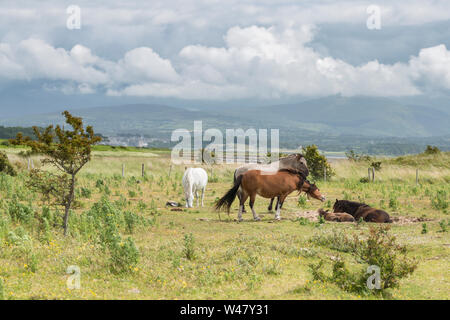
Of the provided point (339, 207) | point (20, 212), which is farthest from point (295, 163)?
point (20, 212)

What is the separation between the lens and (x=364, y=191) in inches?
1129

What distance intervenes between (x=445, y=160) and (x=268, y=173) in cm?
3715

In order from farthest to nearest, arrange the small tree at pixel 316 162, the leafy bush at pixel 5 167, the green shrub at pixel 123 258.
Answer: the small tree at pixel 316 162
the leafy bush at pixel 5 167
the green shrub at pixel 123 258

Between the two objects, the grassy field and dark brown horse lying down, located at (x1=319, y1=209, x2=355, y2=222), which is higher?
the grassy field

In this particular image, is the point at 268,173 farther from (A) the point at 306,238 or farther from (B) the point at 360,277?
(B) the point at 360,277

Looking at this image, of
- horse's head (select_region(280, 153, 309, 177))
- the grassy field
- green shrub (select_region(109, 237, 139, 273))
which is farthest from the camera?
horse's head (select_region(280, 153, 309, 177))

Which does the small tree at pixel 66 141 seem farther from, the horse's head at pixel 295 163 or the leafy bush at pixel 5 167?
the leafy bush at pixel 5 167

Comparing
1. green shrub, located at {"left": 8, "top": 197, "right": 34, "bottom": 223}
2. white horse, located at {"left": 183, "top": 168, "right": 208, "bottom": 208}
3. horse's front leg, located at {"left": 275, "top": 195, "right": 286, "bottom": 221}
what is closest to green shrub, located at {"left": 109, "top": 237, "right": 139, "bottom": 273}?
green shrub, located at {"left": 8, "top": 197, "right": 34, "bottom": 223}

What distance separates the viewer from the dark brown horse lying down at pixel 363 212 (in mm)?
17797

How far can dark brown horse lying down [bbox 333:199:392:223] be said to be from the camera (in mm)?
17797

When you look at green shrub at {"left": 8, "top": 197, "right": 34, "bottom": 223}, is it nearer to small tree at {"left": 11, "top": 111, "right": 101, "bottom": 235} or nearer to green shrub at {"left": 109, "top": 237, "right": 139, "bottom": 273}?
small tree at {"left": 11, "top": 111, "right": 101, "bottom": 235}

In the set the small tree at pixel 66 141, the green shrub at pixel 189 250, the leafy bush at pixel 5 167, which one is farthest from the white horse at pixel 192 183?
the leafy bush at pixel 5 167

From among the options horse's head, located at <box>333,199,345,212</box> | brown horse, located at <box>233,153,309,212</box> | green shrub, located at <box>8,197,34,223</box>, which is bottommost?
horse's head, located at <box>333,199,345,212</box>

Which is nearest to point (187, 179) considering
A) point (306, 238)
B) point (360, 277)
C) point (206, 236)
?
point (206, 236)
